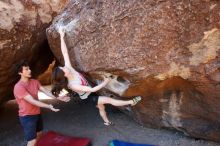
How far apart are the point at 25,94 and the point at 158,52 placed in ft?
6.24

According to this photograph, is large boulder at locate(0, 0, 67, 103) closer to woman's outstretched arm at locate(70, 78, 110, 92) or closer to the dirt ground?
the dirt ground

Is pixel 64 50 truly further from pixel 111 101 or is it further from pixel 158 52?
pixel 158 52

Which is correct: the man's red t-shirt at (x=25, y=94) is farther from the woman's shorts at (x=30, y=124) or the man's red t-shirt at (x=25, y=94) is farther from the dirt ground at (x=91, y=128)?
the dirt ground at (x=91, y=128)

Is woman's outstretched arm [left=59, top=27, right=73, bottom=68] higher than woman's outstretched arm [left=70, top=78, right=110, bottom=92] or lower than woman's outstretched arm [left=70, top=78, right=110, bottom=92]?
higher

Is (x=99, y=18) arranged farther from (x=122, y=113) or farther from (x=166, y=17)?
(x=122, y=113)

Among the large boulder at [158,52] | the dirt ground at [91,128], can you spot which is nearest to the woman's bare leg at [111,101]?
the large boulder at [158,52]

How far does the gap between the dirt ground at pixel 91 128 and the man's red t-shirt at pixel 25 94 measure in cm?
122

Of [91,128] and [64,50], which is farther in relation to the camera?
[91,128]

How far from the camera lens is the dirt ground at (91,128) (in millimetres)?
5598

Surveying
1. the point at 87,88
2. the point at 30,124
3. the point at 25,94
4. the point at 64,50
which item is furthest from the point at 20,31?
the point at 87,88

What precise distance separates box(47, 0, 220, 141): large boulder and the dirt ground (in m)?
0.29

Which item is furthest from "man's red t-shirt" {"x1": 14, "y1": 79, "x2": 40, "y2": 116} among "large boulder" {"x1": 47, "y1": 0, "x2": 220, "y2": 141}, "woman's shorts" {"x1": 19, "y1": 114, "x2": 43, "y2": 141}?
"large boulder" {"x1": 47, "y1": 0, "x2": 220, "y2": 141}

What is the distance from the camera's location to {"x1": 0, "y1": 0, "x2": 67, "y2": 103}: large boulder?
6.05 meters

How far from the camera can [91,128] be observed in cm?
621
